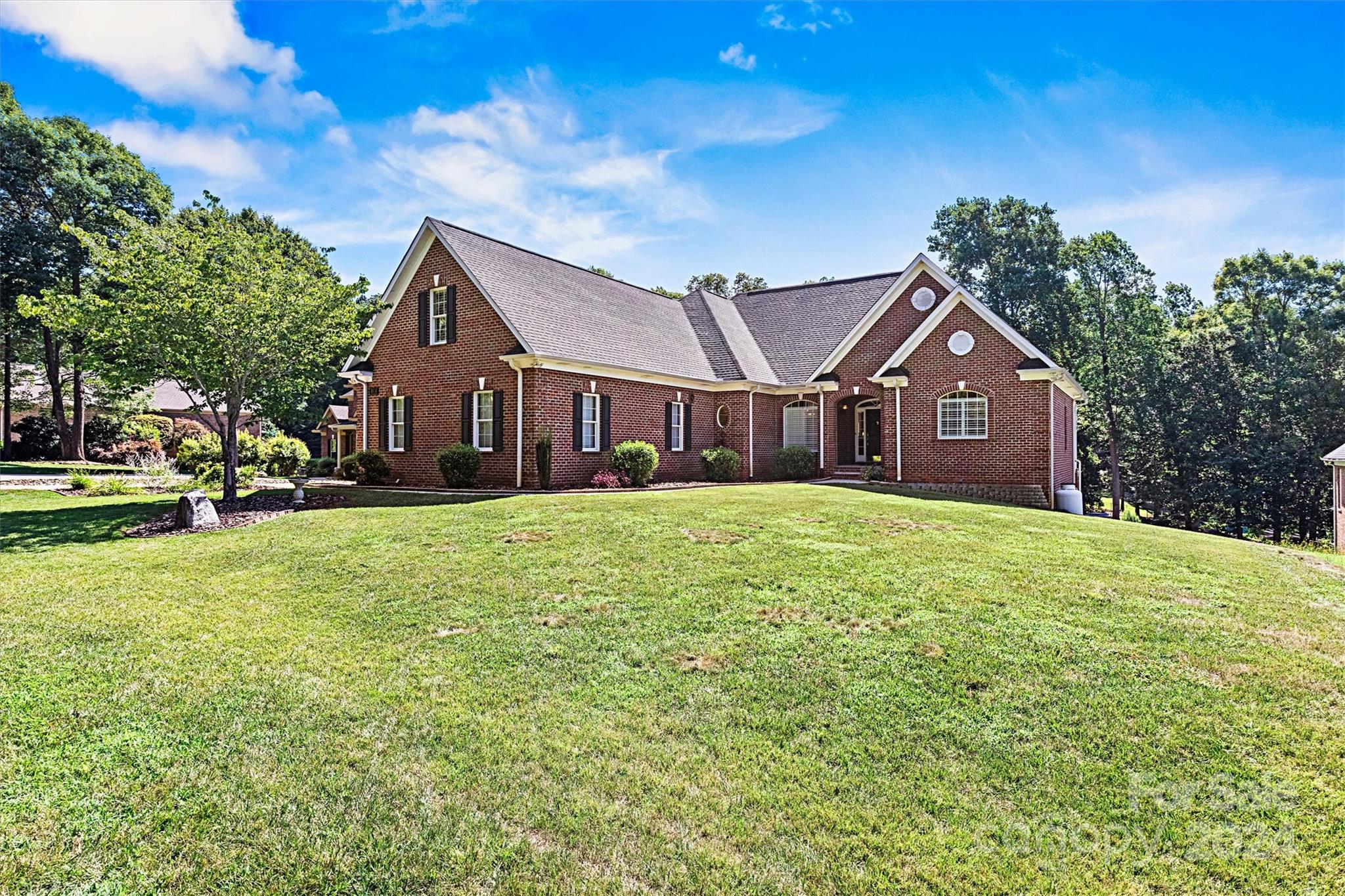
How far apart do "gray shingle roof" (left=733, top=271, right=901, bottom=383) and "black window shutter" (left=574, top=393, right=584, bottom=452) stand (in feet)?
27.3

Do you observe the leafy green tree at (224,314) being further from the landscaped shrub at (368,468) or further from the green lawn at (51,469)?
the green lawn at (51,469)

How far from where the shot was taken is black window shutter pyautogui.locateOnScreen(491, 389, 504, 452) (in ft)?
61.7

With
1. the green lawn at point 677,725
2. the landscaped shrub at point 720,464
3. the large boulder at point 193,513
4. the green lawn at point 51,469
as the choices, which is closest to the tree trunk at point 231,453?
the large boulder at point 193,513

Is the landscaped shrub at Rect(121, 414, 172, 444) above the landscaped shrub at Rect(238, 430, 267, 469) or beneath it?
above

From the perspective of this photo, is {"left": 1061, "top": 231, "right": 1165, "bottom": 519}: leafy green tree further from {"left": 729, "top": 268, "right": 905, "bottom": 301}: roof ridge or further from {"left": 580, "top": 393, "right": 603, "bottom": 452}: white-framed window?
{"left": 580, "top": 393, "right": 603, "bottom": 452}: white-framed window

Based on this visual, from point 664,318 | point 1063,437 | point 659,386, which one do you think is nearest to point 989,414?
point 1063,437

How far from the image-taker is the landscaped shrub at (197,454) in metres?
27.6

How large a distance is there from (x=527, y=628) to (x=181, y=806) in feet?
10.8

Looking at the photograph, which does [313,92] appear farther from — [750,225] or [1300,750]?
[1300,750]

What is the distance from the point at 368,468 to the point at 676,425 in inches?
349

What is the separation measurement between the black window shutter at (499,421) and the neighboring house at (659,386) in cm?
5

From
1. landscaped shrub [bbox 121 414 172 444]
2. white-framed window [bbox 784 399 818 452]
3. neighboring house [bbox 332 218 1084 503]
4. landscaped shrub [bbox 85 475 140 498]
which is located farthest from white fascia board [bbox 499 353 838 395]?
landscaped shrub [bbox 121 414 172 444]

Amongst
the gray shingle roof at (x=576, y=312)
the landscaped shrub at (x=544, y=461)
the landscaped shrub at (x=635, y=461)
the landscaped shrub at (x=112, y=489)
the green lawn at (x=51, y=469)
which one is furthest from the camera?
the green lawn at (x=51, y=469)

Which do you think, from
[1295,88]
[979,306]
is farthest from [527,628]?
[979,306]
